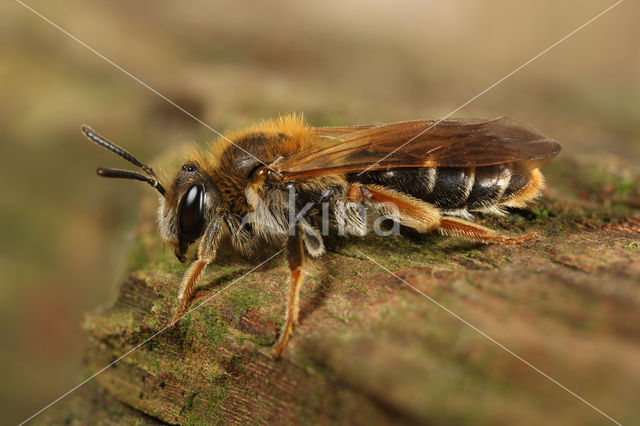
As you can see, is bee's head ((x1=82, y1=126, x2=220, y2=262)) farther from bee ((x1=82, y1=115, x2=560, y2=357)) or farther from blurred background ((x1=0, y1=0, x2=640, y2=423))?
blurred background ((x1=0, y1=0, x2=640, y2=423))

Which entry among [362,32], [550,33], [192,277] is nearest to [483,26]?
[550,33]

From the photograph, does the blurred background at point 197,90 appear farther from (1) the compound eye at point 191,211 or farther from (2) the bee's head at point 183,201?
(1) the compound eye at point 191,211

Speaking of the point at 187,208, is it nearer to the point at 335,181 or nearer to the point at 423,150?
A: the point at 335,181

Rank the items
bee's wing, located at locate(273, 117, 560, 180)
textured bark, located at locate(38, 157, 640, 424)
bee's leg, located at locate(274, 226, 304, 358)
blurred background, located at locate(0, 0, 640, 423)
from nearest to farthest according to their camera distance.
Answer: textured bark, located at locate(38, 157, 640, 424) < bee's leg, located at locate(274, 226, 304, 358) < bee's wing, located at locate(273, 117, 560, 180) < blurred background, located at locate(0, 0, 640, 423)

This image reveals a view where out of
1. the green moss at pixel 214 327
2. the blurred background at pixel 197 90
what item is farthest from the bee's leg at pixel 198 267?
the blurred background at pixel 197 90

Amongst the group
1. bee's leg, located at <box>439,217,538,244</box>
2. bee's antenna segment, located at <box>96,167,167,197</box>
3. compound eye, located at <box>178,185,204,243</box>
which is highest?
bee's antenna segment, located at <box>96,167,167,197</box>

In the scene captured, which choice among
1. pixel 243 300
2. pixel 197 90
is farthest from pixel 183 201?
pixel 197 90

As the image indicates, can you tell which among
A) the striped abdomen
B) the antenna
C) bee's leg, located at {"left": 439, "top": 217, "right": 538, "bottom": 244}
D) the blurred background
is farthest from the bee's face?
bee's leg, located at {"left": 439, "top": 217, "right": 538, "bottom": 244}

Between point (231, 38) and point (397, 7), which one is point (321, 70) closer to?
point (231, 38)
